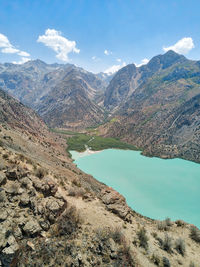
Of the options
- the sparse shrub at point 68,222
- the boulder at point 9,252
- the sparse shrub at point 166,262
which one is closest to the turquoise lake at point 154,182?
the sparse shrub at point 166,262

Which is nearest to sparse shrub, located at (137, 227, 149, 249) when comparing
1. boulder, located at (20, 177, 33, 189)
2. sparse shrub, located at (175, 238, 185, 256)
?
sparse shrub, located at (175, 238, 185, 256)

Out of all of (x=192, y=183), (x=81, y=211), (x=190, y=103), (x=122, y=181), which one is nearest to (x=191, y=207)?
(x=192, y=183)

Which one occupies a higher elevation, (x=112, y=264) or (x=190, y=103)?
(x=190, y=103)

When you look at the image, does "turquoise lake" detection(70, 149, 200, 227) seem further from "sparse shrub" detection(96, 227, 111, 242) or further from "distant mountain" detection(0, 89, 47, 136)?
"sparse shrub" detection(96, 227, 111, 242)

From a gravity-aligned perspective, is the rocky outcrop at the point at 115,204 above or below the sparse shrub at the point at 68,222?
above

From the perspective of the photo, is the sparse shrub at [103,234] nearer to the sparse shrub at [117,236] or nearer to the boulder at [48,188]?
the sparse shrub at [117,236]

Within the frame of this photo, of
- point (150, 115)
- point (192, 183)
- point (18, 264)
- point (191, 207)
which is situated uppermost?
point (150, 115)

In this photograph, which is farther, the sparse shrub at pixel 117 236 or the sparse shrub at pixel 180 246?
the sparse shrub at pixel 180 246

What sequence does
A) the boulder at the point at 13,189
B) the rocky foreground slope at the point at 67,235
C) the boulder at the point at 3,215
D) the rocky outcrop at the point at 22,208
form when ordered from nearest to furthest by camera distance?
1. the rocky outcrop at the point at 22,208
2. the rocky foreground slope at the point at 67,235
3. the boulder at the point at 3,215
4. the boulder at the point at 13,189

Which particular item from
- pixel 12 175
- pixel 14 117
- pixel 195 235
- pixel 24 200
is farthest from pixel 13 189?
pixel 14 117

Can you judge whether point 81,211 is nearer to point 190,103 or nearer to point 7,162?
point 7,162
